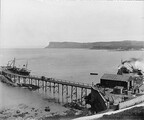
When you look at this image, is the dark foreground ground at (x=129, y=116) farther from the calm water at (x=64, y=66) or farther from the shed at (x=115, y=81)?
the calm water at (x=64, y=66)

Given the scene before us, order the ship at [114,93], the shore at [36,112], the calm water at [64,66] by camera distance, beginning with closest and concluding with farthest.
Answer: the shore at [36,112]
the ship at [114,93]
the calm water at [64,66]

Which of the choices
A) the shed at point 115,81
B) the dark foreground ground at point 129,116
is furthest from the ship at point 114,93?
the dark foreground ground at point 129,116

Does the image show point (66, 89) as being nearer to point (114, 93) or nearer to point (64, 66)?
point (114, 93)

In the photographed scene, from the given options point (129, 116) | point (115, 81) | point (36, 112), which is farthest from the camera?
point (115, 81)

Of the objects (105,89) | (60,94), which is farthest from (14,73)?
(105,89)

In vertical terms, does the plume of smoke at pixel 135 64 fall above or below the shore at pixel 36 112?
above

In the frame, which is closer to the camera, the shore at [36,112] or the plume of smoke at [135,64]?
the shore at [36,112]

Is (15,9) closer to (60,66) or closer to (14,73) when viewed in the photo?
(14,73)

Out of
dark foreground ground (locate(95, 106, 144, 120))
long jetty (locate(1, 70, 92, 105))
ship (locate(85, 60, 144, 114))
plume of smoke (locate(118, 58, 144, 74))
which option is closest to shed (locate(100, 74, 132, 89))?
ship (locate(85, 60, 144, 114))

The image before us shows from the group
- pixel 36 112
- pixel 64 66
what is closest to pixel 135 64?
pixel 64 66
